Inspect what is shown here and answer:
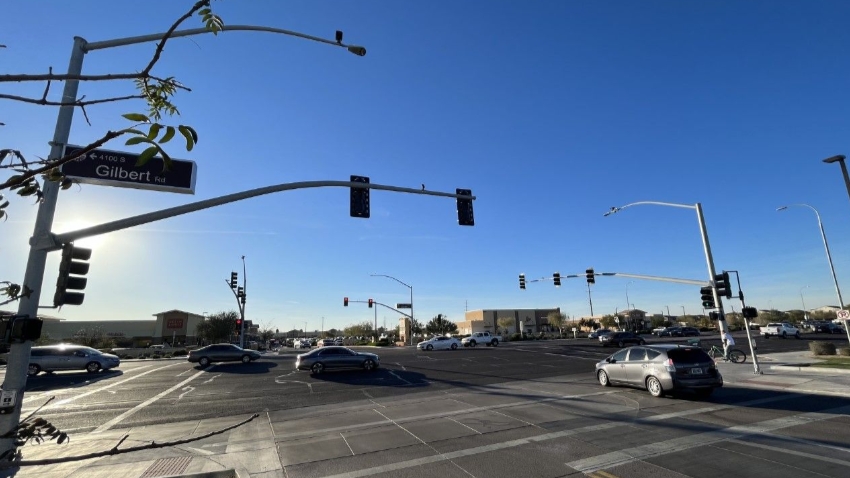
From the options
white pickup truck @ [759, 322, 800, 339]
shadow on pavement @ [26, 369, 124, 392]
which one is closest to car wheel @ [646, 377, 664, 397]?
shadow on pavement @ [26, 369, 124, 392]

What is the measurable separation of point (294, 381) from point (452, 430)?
12.6 m

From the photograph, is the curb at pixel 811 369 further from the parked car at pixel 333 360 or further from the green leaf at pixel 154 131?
the green leaf at pixel 154 131

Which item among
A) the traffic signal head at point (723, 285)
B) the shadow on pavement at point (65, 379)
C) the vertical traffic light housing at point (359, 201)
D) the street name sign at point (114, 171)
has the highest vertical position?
the vertical traffic light housing at point (359, 201)

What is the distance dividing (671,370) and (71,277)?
49.9 feet

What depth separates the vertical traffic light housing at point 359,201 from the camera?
11.2 m

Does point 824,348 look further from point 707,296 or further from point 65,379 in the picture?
point 65,379

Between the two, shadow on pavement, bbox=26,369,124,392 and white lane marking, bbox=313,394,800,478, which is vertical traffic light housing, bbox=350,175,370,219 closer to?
white lane marking, bbox=313,394,800,478

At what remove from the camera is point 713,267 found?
20.2 meters

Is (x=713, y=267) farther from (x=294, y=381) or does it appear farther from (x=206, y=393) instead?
(x=206, y=393)

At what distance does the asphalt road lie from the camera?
750cm

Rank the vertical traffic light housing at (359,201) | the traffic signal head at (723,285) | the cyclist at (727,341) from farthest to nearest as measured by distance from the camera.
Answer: the cyclist at (727,341)
the traffic signal head at (723,285)
the vertical traffic light housing at (359,201)

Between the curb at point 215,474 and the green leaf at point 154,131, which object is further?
the curb at point 215,474

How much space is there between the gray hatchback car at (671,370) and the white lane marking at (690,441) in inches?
99.4

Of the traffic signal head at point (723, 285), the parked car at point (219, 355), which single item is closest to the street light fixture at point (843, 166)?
the traffic signal head at point (723, 285)
